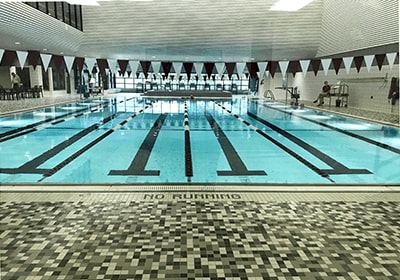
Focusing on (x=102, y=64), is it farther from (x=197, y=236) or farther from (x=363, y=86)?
(x=197, y=236)

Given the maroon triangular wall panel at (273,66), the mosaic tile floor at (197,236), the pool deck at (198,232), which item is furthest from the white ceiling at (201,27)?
the mosaic tile floor at (197,236)

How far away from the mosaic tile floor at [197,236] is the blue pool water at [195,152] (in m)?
0.79

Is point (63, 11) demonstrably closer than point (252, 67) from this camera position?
Yes

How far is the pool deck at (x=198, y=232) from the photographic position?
4.94 ft

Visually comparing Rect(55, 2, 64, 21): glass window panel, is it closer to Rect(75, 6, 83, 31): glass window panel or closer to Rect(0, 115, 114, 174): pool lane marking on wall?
Rect(75, 6, 83, 31): glass window panel

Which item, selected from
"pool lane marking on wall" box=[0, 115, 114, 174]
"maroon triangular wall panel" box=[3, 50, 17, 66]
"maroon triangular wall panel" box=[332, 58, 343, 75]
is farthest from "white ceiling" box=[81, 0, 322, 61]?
"pool lane marking on wall" box=[0, 115, 114, 174]

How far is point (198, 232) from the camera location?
6.15ft

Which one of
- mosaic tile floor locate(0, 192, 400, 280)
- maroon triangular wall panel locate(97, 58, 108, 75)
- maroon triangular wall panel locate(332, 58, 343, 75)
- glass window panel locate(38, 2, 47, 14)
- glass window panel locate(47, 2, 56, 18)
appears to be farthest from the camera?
maroon triangular wall panel locate(97, 58, 108, 75)

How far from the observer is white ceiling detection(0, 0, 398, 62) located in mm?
8640

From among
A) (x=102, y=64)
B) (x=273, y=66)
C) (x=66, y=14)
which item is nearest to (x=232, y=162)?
(x=66, y=14)

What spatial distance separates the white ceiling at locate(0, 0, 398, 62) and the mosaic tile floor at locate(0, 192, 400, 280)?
641 cm

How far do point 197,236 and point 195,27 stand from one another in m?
9.37

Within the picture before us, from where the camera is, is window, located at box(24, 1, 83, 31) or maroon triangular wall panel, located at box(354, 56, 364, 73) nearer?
window, located at box(24, 1, 83, 31)

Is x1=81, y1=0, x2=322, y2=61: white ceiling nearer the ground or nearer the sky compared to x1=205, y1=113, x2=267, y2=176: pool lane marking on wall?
nearer the sky
